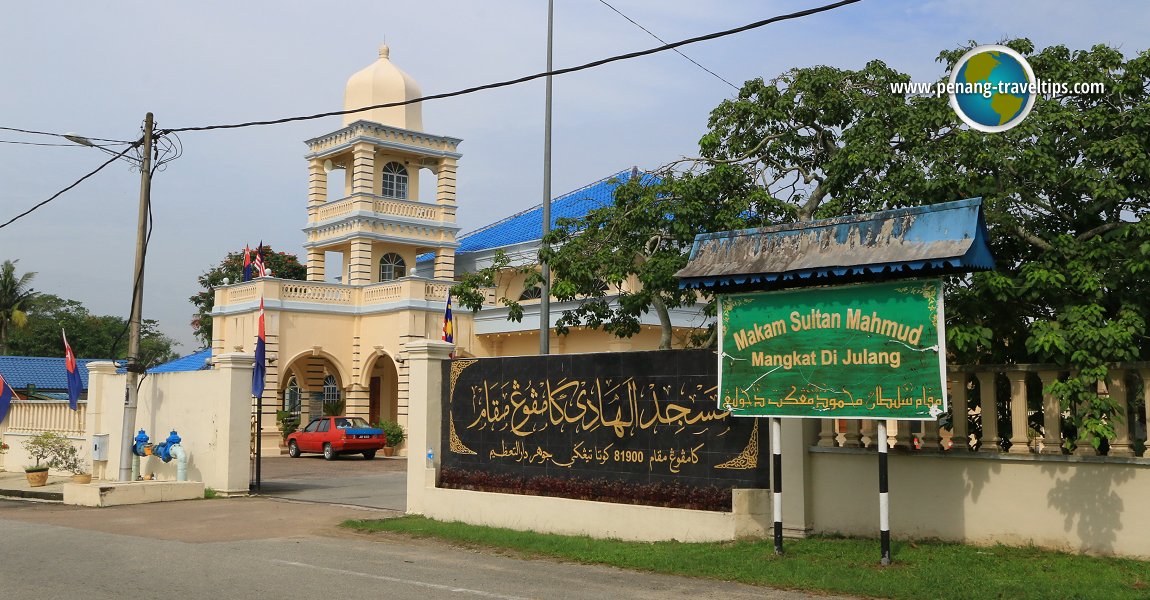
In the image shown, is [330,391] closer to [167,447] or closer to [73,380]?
[73,380]

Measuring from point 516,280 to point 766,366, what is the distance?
29.6 meters

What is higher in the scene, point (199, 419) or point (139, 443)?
point (199, 419)

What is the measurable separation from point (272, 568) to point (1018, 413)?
795 cm

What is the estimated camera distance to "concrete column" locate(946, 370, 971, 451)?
11.5m

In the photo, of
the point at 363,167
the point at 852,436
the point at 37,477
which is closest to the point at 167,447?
the point at 37,477

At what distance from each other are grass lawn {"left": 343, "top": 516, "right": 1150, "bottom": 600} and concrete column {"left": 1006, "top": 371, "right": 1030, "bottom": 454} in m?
1.05

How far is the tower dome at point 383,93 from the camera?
41812 mm

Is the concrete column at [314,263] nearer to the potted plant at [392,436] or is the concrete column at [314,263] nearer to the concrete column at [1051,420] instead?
the potted plant at [392,436]

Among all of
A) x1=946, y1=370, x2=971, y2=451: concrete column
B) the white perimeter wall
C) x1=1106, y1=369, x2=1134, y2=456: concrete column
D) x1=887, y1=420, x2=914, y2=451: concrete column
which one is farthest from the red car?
x1=1106, y1=369, x2=1134, y2=456: concrete column

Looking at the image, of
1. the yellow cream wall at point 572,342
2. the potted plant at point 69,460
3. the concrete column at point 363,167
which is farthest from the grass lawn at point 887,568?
the concrete column at point 363,167

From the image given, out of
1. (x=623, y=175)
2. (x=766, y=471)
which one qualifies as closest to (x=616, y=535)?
(x=766, y=471)

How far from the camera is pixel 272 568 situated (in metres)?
11.2

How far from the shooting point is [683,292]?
1560cm

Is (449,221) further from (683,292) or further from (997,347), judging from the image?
(997,347)
